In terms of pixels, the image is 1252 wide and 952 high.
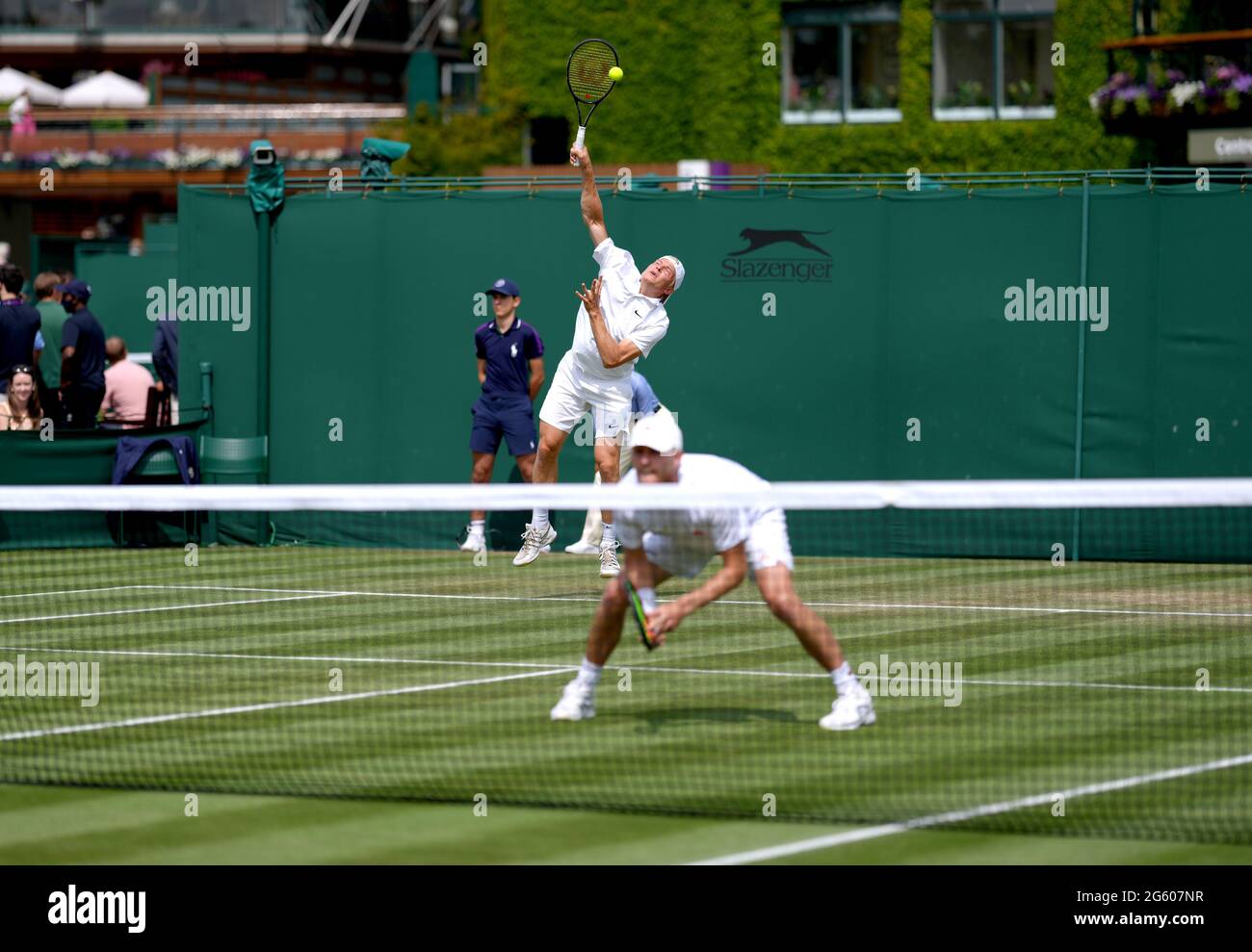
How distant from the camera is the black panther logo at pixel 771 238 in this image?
18.3 m

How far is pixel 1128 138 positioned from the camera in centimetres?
3703

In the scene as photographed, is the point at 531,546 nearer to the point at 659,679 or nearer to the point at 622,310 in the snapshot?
A: the point at 622,310

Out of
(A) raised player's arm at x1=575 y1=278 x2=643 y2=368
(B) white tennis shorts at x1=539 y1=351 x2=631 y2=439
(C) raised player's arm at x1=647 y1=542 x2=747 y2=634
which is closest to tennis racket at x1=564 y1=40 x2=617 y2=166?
(B) white tennis shorts at x1=539 y1=351 x2=631 y2=439

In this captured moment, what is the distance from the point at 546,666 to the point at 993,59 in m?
29.9

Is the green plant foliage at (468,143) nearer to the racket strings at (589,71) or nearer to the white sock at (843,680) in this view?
the racket strings at (589,71)

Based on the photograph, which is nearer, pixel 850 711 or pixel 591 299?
pixel 850 711

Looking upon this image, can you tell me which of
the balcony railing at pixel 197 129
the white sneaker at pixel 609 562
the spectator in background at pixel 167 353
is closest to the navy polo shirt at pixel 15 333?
the spectator in background at pixel 167 353

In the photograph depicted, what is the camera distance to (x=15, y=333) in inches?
772

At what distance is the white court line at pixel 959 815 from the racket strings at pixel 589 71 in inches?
343

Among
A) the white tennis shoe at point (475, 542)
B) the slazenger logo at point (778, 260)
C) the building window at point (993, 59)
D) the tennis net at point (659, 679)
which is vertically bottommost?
the tennis net at point (659, 679)

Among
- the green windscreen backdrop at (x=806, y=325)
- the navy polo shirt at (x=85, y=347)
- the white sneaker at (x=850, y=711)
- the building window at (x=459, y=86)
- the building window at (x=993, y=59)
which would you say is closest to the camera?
the white sneaker at (x=850, y=711)

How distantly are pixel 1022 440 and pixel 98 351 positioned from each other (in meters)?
9.17

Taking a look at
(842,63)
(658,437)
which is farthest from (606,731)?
(842,63)

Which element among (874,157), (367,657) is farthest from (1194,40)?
(367,657)
